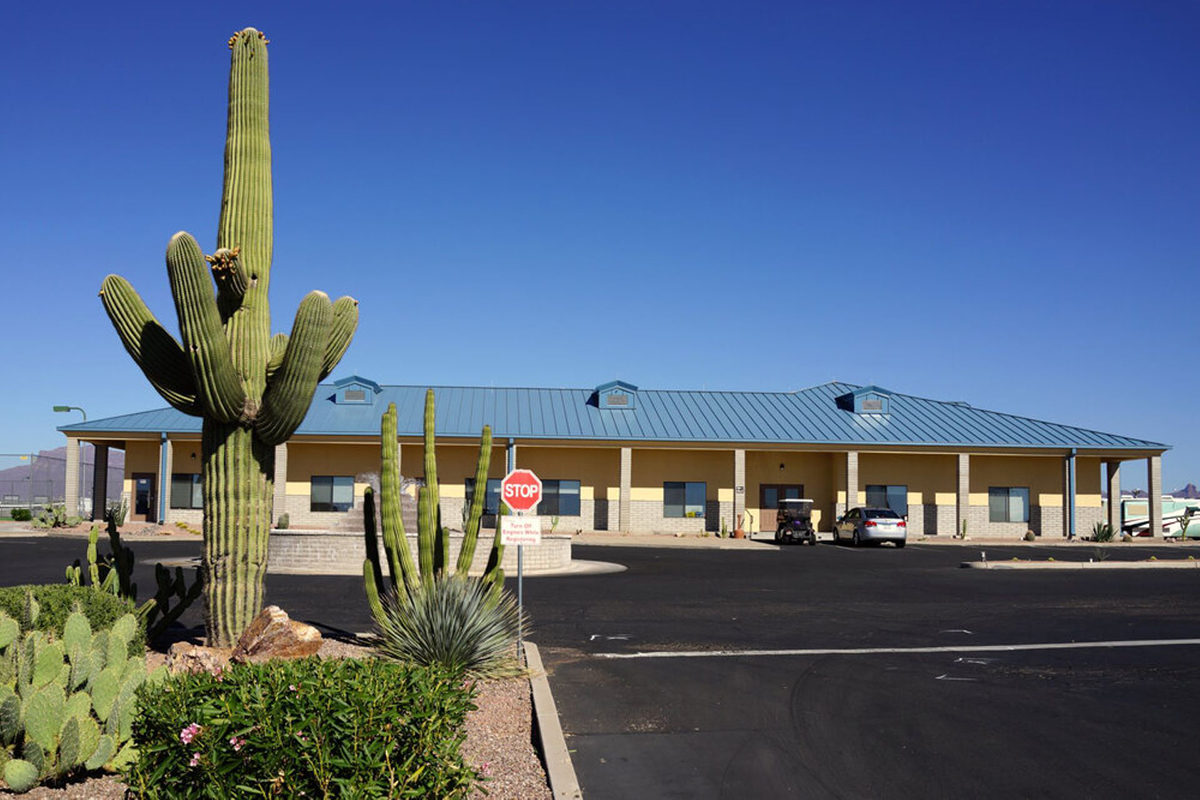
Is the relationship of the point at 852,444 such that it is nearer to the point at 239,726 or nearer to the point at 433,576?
the point at 433,576

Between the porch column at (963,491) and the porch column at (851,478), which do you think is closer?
the porch column at (851,478)

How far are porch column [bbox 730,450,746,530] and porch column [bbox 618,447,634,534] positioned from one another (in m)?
4.25

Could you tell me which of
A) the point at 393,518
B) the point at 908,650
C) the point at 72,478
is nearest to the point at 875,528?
the point at 908,650

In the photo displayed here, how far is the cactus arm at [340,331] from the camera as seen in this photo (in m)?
10.3

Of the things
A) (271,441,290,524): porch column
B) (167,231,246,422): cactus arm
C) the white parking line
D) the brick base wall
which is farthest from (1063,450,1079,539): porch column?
(167,231,246,422): cactus arm

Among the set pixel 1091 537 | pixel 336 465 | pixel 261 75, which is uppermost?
pixel 261 75

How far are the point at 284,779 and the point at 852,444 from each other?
37.5 meters

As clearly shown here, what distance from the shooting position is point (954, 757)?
737cm

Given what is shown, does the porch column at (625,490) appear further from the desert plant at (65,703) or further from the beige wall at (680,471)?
the desert plant at (65,703)

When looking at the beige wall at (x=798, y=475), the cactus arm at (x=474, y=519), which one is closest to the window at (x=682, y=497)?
the beige wall at (x=798, y=475)

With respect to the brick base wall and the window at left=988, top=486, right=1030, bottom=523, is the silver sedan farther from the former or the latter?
the brick base wall

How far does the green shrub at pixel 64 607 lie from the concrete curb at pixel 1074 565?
22.3 m

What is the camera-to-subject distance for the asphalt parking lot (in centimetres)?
696

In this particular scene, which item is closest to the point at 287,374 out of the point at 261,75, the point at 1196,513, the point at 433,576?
the point at 433,576
